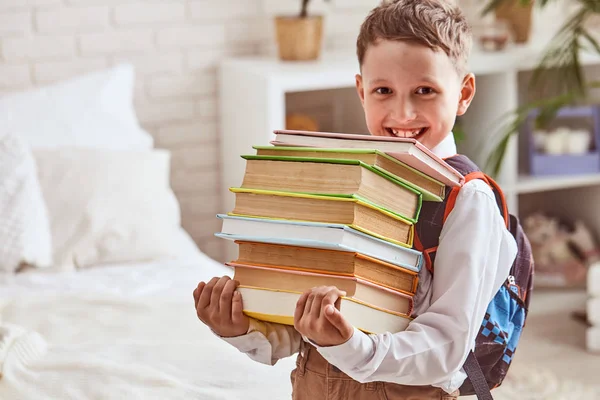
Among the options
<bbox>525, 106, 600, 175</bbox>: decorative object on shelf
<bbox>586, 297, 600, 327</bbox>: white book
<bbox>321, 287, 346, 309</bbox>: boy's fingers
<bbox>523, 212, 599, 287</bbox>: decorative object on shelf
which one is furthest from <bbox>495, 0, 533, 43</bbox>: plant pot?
<bbox>321, 287, 346, 309</bbox>: boy's fingers

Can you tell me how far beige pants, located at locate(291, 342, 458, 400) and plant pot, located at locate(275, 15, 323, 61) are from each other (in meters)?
1.85

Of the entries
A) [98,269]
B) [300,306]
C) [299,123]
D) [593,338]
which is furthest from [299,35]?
[300,306]

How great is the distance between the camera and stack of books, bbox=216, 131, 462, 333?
93cm

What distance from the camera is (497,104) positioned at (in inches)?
119

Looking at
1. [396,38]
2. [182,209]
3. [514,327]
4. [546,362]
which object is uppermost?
[396,38]

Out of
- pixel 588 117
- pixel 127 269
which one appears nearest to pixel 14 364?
pixel 127 269

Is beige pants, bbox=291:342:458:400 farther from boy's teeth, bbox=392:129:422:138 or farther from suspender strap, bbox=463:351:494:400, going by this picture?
boy's teeth, bbox=392:129:422:138

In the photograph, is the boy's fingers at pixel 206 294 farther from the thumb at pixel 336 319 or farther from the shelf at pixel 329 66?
the shelf at pixel 329 66

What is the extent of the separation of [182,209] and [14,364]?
1.52 m

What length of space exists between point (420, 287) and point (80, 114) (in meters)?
1.74

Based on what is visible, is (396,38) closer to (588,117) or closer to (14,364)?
(14,364)

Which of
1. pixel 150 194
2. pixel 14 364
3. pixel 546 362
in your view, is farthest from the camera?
pixel 546 362

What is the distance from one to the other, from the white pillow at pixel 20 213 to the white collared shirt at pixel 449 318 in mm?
1285

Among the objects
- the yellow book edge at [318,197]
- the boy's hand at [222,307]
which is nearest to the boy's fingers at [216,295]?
the boy's hand at [222,307]
